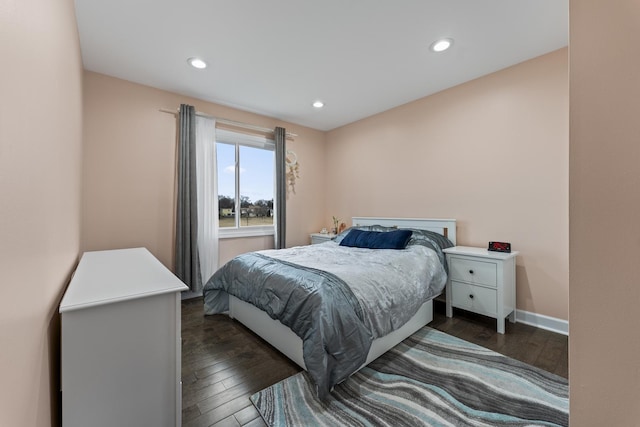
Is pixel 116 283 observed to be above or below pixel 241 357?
above

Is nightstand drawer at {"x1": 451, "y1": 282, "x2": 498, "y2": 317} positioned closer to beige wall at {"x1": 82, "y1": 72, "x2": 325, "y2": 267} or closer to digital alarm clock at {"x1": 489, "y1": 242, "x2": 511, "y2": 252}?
digital alarm clock at {"x1": 489, "y1": 242, "x2": 511, "y2": 252}

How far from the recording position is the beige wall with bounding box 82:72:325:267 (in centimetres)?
272

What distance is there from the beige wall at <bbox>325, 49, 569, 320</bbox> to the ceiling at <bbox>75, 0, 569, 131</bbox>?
260 mm

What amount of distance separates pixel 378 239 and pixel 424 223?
73 cm

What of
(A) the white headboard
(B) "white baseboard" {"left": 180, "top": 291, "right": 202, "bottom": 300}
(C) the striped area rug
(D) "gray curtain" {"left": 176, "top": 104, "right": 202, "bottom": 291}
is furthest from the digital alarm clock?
(B) "white baseboard" {"left": 180, "top": 291, "right": 202, "bottom": 300}

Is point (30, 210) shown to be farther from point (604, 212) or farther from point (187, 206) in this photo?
point (187, 206)

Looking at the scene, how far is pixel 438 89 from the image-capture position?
3172 millimetres

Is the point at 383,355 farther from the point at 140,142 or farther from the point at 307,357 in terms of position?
the point at 140,142

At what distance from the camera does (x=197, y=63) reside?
2592mm

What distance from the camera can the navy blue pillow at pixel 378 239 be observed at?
292cm

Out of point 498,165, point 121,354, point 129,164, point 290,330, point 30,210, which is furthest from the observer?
point 129,164

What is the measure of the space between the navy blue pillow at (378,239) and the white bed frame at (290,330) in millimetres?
600

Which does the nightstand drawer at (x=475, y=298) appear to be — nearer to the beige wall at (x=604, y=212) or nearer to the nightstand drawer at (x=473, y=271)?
the nightstand drawer at (x=473, y=271)

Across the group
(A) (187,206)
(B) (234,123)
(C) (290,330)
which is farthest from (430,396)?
(B) (234,123)
